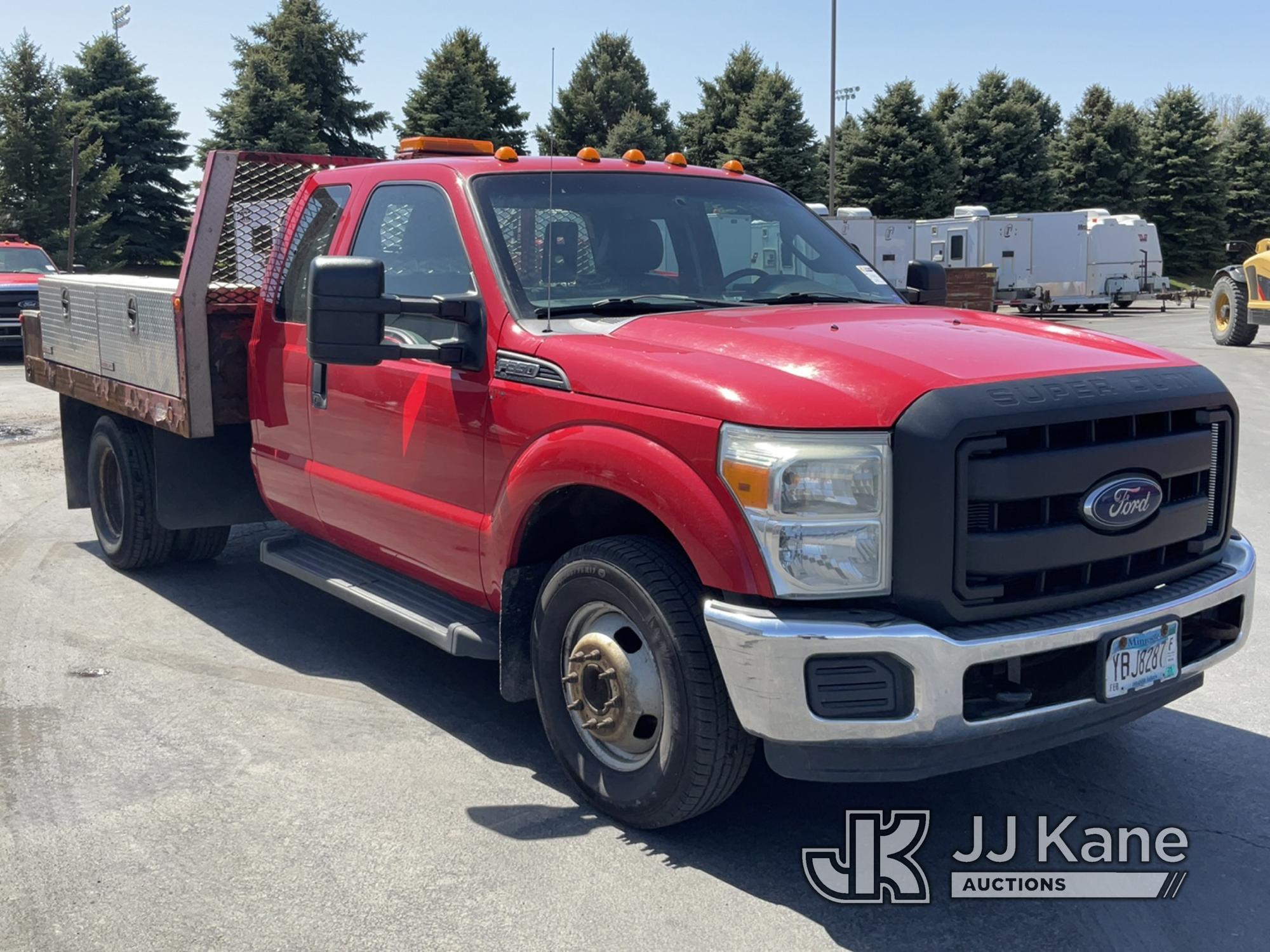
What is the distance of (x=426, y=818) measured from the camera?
157 inches

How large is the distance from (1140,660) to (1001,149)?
48701 mm

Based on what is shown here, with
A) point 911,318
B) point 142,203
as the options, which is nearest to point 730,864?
point 911,318

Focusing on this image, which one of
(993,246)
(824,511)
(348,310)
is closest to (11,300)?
(348,310)

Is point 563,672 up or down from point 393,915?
up

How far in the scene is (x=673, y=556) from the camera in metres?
3.71

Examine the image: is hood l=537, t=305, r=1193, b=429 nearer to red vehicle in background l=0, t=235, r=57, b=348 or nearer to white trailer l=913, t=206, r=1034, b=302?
red vehicle in background l=0, t=235, r=57, b=348

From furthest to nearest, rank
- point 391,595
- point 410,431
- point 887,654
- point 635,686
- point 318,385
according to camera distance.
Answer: point 318,385
point 391,595
point 410,431
point 635,686
point 887,654

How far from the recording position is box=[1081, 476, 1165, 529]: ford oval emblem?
347 centimetres

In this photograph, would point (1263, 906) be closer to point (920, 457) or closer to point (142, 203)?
point (920, 457)

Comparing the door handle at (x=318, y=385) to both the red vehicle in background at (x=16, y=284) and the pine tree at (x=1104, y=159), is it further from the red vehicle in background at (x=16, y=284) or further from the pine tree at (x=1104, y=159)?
the pine tree at (x=1104, y=159)

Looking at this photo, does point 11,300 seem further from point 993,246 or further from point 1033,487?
point 993,246

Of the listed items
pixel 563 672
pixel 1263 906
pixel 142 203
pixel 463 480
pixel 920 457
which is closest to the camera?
pixel 920 457

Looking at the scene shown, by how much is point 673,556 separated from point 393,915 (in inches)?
48.0

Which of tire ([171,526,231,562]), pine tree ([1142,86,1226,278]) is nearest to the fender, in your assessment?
tire ([171,526,231,562])
